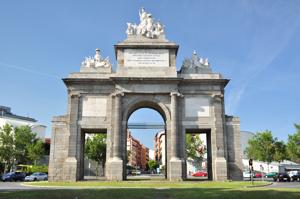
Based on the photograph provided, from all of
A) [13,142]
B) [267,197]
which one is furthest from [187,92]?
[13,142]

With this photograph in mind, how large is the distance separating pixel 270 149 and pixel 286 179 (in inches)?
819

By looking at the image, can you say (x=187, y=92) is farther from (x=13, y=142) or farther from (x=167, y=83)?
(x=13, y=142)

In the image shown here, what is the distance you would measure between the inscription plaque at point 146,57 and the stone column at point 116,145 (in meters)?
4.14

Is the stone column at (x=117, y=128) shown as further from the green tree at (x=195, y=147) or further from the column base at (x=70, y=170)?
the green tree at (x=195, y=147)

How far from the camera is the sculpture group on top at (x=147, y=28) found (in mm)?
37188

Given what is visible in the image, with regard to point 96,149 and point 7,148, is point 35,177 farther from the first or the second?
point 7,148

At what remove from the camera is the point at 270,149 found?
6506 centimetres

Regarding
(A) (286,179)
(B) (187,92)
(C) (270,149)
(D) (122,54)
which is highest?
(D) (122,54)

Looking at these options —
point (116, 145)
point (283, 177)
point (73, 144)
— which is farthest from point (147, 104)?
point (283, 177)

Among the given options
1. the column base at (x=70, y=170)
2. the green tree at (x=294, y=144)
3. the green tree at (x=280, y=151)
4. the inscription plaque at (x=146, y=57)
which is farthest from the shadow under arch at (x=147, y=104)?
the green tree at (x=280, y=151)

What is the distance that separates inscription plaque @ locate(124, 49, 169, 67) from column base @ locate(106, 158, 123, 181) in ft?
35.9

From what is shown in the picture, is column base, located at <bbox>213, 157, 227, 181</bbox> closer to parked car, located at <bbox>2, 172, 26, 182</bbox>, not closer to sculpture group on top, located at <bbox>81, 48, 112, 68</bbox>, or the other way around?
sculpture group on top, located at <bbox>81, 48, 112, 68</bbox>

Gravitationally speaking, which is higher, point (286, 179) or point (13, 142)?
point (13, 142)

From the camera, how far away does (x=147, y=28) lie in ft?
123
